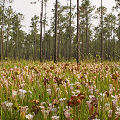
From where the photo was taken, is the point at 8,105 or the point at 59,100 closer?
the point at 8,105

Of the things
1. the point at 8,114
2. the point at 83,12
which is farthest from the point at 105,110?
the point at 83,12

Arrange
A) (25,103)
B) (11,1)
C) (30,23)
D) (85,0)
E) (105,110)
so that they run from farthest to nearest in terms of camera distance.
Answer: (30,23), (85,0), (11,1), (25,103), (105,110)

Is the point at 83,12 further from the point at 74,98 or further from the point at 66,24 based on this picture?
the point at 74,98

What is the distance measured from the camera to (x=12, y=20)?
43969 mm

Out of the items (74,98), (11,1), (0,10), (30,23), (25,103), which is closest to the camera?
(74,98)

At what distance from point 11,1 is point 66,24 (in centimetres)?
2021

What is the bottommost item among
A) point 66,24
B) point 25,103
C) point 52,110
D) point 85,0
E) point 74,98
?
point 25,103

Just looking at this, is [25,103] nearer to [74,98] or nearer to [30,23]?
[74,98]

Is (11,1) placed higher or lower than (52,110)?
higher

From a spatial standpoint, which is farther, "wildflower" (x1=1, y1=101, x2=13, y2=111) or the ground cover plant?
"wildflower" (x1=1, y1=101, x2=13, y2=111)

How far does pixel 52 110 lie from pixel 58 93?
683mm

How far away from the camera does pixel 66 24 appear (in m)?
46.0

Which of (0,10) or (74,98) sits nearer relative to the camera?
(74,98)

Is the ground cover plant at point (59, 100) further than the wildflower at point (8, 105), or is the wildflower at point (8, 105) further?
the wildflower at point (8, 105)
